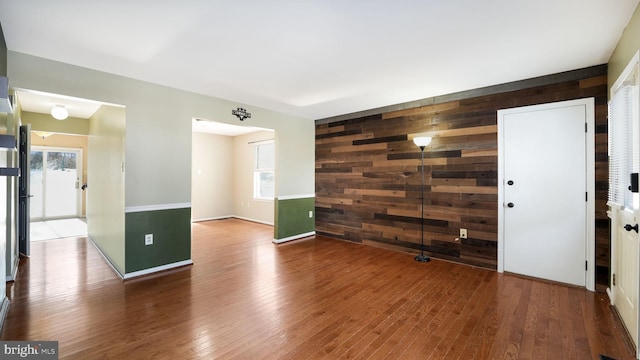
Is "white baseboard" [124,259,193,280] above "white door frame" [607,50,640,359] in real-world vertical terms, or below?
below

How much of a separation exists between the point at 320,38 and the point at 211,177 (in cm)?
619

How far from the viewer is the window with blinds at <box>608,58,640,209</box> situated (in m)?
1.90

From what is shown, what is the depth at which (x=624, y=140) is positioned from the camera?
7.07 ft

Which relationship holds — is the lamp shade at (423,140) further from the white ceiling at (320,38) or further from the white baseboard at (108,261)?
the white baseboard at (108,261)

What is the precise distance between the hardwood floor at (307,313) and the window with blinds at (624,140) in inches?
42.8

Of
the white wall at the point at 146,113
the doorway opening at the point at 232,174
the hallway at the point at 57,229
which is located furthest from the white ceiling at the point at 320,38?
the hallway at the point at 57,229

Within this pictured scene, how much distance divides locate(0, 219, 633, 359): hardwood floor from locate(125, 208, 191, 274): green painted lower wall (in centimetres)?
22

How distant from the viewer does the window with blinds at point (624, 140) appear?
1898 mm

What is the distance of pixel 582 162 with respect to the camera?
298cm

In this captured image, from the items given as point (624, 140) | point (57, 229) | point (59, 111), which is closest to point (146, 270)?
point (59, 111)

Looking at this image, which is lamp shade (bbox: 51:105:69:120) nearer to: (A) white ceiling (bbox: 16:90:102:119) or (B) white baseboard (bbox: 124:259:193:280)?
(A) white ceiling (bbox: 16:90:102:119)

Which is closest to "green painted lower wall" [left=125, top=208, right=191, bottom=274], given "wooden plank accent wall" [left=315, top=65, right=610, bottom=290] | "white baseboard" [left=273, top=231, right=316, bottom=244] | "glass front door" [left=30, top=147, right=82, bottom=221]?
"white baseboard" [left=273, top=231, right=316, bottom=244]

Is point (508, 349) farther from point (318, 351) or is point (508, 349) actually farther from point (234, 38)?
point (234, 38)

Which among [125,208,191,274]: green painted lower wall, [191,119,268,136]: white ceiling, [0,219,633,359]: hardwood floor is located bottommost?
[0,219,633,359]: hardwood floor
